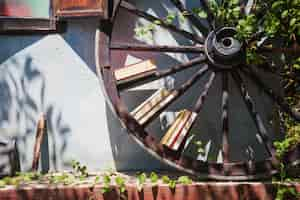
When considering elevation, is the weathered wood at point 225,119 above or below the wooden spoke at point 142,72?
below

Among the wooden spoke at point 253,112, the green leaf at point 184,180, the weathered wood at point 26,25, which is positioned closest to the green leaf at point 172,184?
the green leaf at point 184,180

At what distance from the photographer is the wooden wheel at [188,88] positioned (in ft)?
12.5

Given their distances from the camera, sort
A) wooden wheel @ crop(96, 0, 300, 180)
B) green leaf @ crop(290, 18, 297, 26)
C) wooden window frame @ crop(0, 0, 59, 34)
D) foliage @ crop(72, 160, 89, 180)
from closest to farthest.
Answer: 1. green leaf @ crop(290, 18, 297, 26)
2. wooden wheel @ crop(96, 0, 300, 180)
3. foliage @ crop(72, 160, 89, 180)
4. wooden window frame @ crop(0, 0, 59, 34)

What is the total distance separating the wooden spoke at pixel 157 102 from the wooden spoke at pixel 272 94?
1.35ft

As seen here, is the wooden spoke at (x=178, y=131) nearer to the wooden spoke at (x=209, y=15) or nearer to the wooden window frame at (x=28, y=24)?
the wooden spoke at (x=209, y=15)

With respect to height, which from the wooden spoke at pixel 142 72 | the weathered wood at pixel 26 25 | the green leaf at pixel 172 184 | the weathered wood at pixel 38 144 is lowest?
the green leaf at pixel 172 184

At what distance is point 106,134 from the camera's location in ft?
14.4

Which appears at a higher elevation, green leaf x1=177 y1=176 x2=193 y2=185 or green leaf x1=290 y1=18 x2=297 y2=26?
green leaf x1=290 y1=18 x2=297 y2=26

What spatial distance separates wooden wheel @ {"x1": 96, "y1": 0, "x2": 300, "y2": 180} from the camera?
3818 mm

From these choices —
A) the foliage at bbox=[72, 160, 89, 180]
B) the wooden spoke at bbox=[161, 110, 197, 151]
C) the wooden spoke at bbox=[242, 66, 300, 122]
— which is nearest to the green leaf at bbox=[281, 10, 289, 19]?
the wooden spoke at bbox=[242, 66, 300, 122]

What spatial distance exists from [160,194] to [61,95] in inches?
59.1

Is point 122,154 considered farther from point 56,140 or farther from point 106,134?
point 56,140

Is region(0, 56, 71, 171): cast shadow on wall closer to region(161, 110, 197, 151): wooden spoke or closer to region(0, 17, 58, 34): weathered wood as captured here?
region(0, 17, 58, 34): weathered wood

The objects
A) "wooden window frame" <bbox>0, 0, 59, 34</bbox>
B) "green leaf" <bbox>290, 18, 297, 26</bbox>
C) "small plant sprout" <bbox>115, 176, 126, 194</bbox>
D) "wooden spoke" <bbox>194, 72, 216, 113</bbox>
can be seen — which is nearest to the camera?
"green leaf" <bbox>290, 18, 297, 26</bbox>
